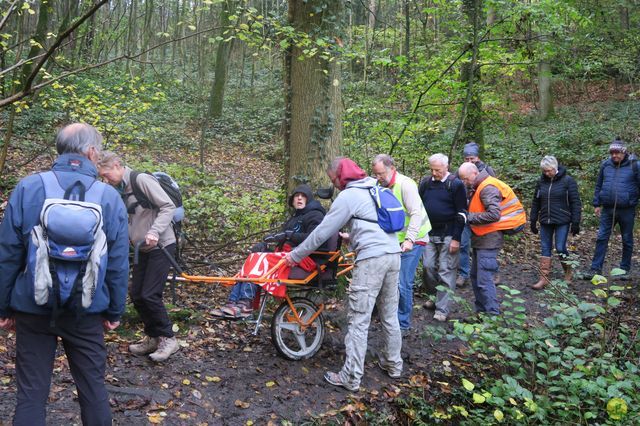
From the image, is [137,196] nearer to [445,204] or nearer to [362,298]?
[362,298]

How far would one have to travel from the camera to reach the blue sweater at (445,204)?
6.52 metres

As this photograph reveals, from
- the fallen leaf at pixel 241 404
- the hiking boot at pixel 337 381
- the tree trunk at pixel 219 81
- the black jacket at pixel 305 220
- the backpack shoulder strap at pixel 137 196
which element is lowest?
the fallen leaf at pixel 241 404

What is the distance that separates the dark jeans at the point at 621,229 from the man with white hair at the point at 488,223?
3.19 metres

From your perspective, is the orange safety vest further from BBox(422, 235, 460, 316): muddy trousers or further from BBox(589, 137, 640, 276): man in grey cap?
BBox(589, 137, 640, 276): man in grey cap

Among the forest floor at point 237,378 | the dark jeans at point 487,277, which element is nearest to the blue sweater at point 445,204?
the dark jeans at point 487,277

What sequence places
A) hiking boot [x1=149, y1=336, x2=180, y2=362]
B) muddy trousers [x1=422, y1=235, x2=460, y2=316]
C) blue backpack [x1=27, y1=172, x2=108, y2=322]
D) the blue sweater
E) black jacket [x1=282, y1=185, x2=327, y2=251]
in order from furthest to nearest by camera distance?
muddy trousers [x1=422, y1=235, x2=460, y2=316], the blue sweater, black jacket [x1=282, y1=185, x2=327, y2=251], hiking boot [x1=149, y1=336, x2=180, y2=362], blue backpack [x1=27, y1=172, x2=108, y2=322]

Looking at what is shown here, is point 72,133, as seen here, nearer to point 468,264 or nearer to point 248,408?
point 248,408

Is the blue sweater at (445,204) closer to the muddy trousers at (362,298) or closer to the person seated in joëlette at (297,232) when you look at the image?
the person seated in joëlette at (297,232)

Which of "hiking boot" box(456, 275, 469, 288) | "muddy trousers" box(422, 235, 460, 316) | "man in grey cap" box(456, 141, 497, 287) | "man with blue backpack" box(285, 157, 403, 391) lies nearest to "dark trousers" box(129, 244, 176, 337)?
"man with blue backpack" box(285, 157, 403, 391)

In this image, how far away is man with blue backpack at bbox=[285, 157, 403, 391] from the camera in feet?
15.8

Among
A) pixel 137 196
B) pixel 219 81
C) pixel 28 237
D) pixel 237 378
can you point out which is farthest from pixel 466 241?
→ pixel 219 81

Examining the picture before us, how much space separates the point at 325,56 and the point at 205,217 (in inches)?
152

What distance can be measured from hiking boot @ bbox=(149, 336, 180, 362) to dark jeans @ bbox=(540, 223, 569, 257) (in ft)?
20.2

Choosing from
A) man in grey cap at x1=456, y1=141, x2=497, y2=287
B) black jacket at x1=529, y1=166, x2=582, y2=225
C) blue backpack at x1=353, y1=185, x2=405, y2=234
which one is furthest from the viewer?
black jacket at x1=529, y1=166, x2=582, y2=225
